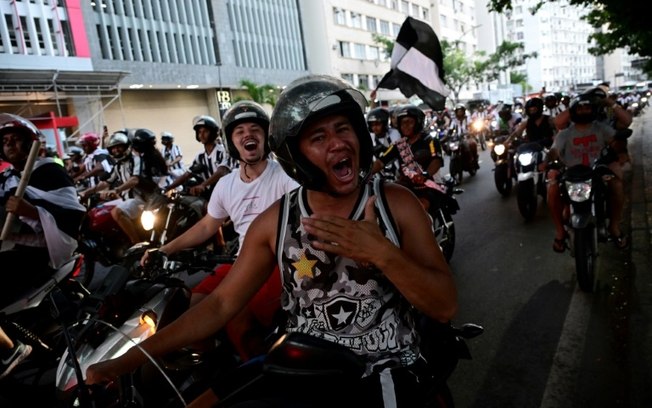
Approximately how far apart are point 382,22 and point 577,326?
58.5 m

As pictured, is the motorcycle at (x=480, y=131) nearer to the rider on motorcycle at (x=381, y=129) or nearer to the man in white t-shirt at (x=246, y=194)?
the rider on motorcycle at (x=381, y=129)

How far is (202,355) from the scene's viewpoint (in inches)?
113

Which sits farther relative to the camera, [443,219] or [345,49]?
[345,49]

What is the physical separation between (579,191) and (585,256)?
61 centimetres

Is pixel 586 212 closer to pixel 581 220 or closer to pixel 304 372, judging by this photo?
pixel 581 220

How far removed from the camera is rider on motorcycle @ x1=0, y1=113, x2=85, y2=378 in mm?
3693

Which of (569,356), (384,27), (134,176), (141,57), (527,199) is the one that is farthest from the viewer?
(384,27)

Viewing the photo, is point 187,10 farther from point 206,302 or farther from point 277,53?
point 206,302

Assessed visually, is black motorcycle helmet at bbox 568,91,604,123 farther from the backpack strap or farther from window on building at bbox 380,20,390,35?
window on building at bbox 380,20,390,35

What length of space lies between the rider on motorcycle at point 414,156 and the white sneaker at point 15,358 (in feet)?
11.5

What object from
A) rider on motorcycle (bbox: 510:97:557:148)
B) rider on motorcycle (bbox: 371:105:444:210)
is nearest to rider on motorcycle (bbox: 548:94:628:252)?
rider on motorcycle (bbox: 371:105:444:210)

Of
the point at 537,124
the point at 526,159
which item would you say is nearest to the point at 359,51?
the point at 537,124

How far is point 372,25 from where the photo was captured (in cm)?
5541

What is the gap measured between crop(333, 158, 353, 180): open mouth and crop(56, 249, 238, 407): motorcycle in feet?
3.69
